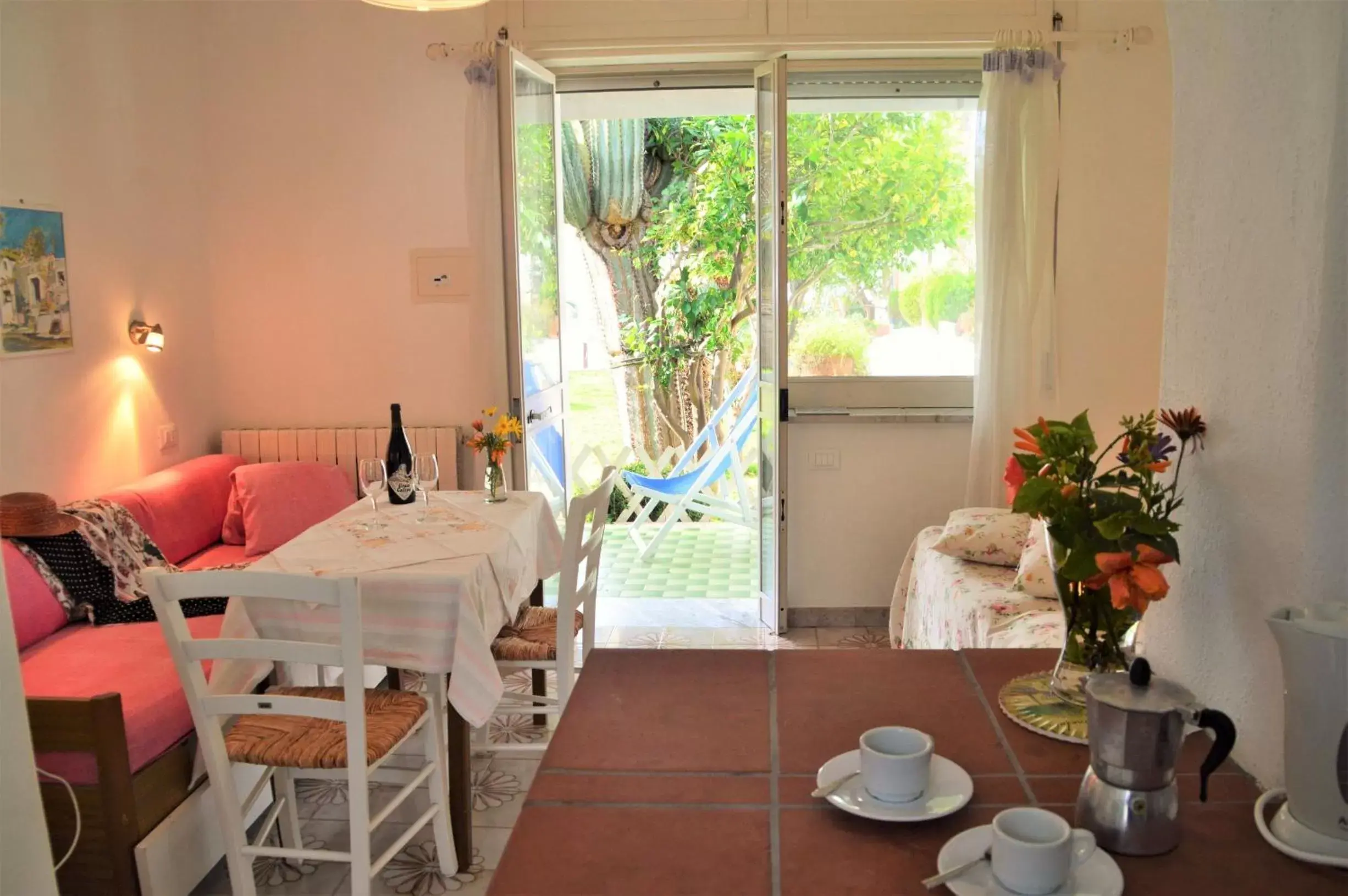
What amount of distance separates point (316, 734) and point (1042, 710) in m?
1.71

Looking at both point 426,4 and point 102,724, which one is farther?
point 426,4

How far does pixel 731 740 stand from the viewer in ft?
4.42

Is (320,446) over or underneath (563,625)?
over

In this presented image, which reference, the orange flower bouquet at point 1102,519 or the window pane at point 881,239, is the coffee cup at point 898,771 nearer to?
the orange flower bouquet at point 1102,519

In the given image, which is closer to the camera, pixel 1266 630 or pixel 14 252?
pixel 1266 630

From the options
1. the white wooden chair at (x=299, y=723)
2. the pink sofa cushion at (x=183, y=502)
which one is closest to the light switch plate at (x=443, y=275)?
the pink sofa cushion at (x=183, y=502)

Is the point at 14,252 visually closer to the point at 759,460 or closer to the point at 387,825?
the point at 387,825

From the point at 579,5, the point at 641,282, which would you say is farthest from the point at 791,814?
the point at 641,282

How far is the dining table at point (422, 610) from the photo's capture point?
2512 millimetres

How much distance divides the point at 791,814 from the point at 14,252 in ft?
10.3

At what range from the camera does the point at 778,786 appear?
123 cm

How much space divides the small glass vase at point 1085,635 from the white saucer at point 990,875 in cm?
35

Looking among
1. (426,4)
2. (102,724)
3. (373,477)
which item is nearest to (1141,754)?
(102,724)

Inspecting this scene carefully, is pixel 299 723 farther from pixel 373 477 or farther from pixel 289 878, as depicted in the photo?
pixel 373 477
